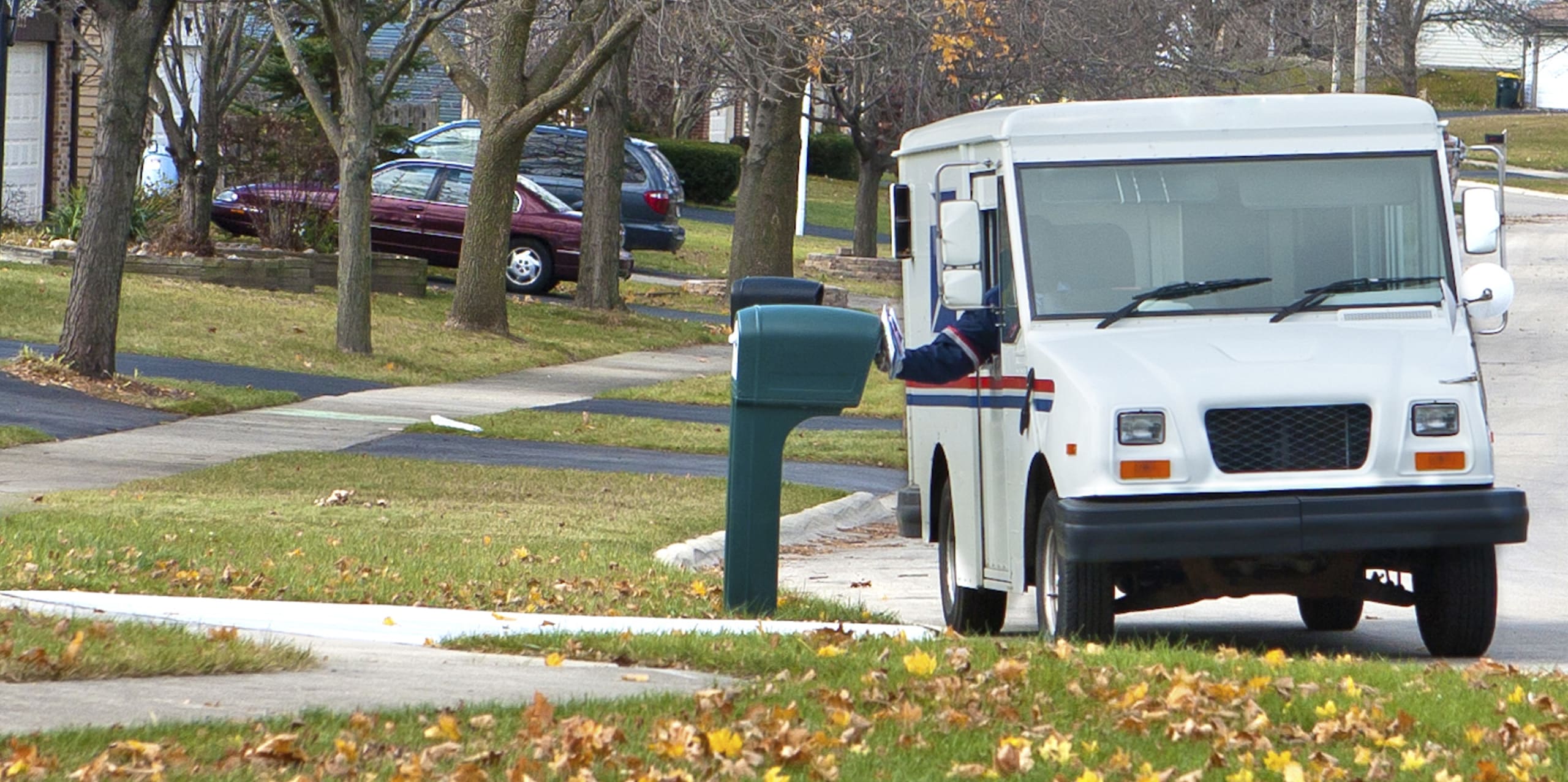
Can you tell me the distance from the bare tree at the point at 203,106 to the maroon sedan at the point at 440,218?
118cm

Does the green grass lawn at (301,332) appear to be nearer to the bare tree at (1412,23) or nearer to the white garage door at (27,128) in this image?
the white garage door at (27,128)

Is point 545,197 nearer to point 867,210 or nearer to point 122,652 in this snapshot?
point 867,210

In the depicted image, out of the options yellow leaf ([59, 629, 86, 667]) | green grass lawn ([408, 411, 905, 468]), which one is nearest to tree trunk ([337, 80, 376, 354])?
green grass lawn ([408, 411, 905, 468])

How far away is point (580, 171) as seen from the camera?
111 ft

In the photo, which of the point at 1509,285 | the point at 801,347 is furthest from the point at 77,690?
the point at 1509,285

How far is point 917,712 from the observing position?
20.4ft

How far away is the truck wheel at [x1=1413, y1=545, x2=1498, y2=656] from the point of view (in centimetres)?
846

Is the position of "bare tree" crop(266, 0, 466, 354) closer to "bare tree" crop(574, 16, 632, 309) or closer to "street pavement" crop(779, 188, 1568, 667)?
"bare tree" crop(574, 16, 632, 309)

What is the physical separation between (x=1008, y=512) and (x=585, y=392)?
40.6ft

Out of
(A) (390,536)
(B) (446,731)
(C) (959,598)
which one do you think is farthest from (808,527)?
(B) (446,731)

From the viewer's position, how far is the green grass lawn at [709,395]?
20.9 meters

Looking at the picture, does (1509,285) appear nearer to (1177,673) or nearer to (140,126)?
(1177,673)

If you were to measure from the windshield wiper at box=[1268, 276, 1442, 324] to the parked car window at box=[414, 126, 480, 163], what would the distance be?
24983mm

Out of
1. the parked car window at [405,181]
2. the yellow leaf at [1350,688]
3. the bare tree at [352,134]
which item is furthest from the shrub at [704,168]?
the yellow leaf at [1350,688]
